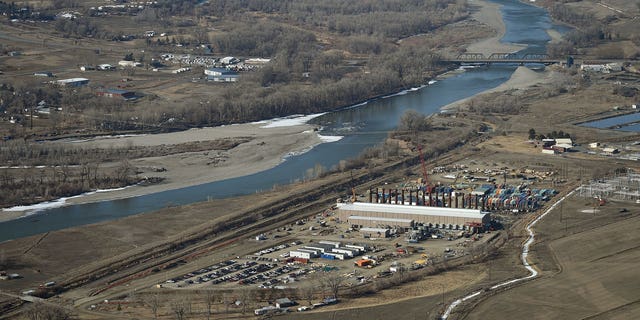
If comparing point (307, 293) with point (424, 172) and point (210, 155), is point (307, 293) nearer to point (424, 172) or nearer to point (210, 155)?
point (424, 172)

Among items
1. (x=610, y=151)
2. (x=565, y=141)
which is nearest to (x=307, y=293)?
(x=610, y=151)

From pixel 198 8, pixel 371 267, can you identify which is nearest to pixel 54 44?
pixel 198 8

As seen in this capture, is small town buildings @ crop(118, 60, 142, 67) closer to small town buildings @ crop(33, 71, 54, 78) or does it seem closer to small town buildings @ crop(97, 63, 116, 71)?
small town buildings @ crop(97, 63, 116, 71)

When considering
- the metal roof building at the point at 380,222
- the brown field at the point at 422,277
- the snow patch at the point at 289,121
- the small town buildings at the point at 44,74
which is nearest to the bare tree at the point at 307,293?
the brown field at the point at 422,277

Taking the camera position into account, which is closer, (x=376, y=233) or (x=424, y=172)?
(x=376, y=233)

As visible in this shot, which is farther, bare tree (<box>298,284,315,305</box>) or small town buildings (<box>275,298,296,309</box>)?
bare tree (<box>298,284,315,305</box>)

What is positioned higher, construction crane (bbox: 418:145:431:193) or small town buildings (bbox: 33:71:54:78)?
small town buildings (bbox: 33:71:54:78)

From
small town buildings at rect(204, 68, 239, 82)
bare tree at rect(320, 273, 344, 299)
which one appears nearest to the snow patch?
small town buildings at rect(204, 68, 239, 82)
